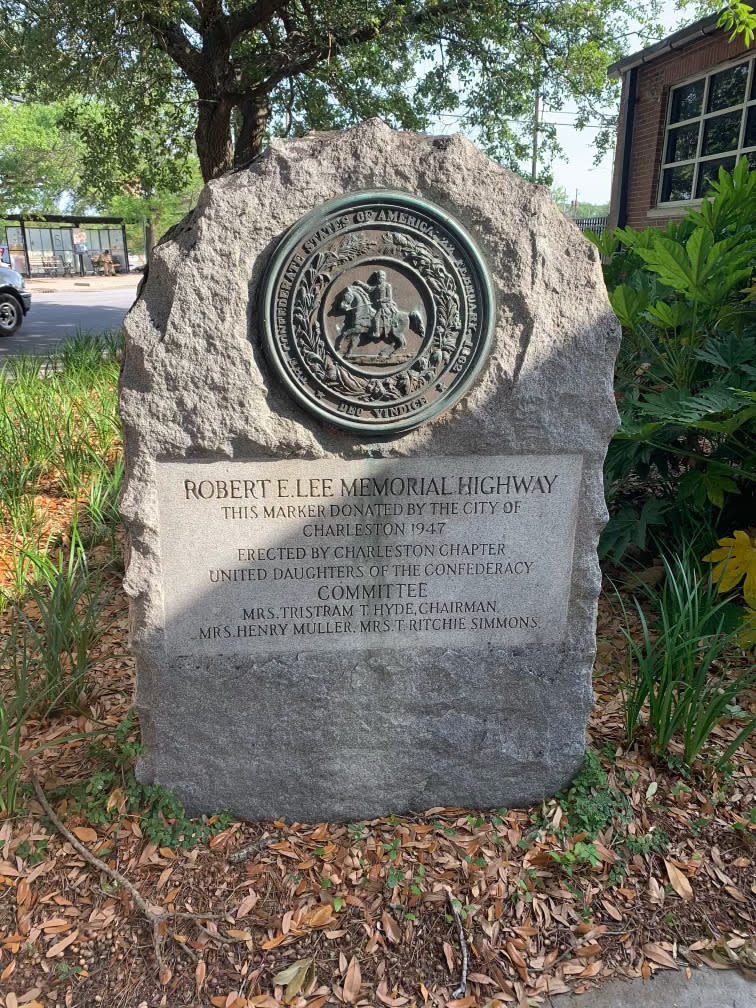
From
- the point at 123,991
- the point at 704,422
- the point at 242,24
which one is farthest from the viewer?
the point at 242,24

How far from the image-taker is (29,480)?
480 cm

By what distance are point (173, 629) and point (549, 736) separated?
138cm

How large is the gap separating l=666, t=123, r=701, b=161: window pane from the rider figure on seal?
13.2 metres

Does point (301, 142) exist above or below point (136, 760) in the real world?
above

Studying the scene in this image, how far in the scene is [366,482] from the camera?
229 centimetres

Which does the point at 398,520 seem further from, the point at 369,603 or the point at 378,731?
the point at 378,731

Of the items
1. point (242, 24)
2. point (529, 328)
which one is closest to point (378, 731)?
point (529, 328)

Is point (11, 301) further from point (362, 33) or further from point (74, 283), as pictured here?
point (74, 283)

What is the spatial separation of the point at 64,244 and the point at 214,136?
33409 mm

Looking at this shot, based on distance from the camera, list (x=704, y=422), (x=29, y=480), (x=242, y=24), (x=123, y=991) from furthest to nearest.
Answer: (x=242, y=24), (x=29, y=480), (x=704, y=422), (x=123, y=991)

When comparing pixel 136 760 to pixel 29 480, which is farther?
pixel 29 480

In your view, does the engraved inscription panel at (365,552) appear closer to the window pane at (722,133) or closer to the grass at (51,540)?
the grass at (51,540)

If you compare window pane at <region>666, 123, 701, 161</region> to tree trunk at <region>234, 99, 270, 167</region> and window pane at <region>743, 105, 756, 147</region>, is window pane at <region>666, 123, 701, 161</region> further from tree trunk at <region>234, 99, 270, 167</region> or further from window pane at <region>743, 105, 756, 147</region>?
tree trunk at <region>234, 99, 270, 167</region>

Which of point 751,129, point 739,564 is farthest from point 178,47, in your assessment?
point 751,129
